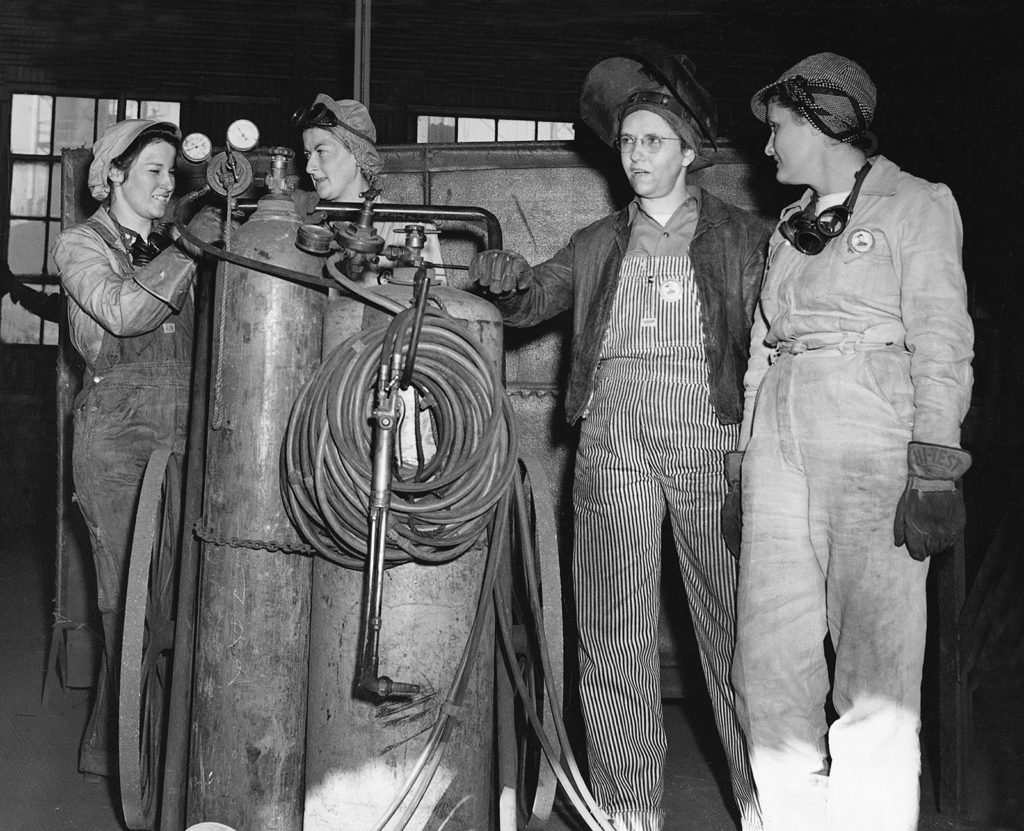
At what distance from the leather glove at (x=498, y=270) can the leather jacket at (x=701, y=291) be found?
0.37 feet

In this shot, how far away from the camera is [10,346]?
10.6 m

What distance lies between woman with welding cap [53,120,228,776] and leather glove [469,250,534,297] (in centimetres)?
100

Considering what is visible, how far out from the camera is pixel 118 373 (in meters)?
3.09

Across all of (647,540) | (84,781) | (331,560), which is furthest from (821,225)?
(84,781)

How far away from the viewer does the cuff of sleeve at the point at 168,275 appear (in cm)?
276

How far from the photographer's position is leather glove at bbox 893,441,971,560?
6.95 feet

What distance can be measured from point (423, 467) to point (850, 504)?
0.98 metres

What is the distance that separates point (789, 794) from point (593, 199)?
2.31 meters

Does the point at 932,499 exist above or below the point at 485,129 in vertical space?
below

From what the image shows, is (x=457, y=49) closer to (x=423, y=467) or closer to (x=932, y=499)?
(x=423, y=467)

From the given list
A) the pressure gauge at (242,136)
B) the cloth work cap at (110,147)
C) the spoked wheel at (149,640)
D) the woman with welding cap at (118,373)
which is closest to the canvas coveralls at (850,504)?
the pressure gauge at (242,136)

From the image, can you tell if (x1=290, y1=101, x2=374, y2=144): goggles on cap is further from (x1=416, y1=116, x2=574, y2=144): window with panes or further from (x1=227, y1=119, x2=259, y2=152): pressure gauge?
(x1=416, y1=116, x2=574, y2=144): window with panes

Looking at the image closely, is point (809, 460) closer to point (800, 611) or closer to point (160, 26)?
point (800, 611)

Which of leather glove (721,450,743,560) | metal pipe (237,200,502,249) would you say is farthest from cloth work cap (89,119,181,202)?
leather glove (721,450,743,560)
